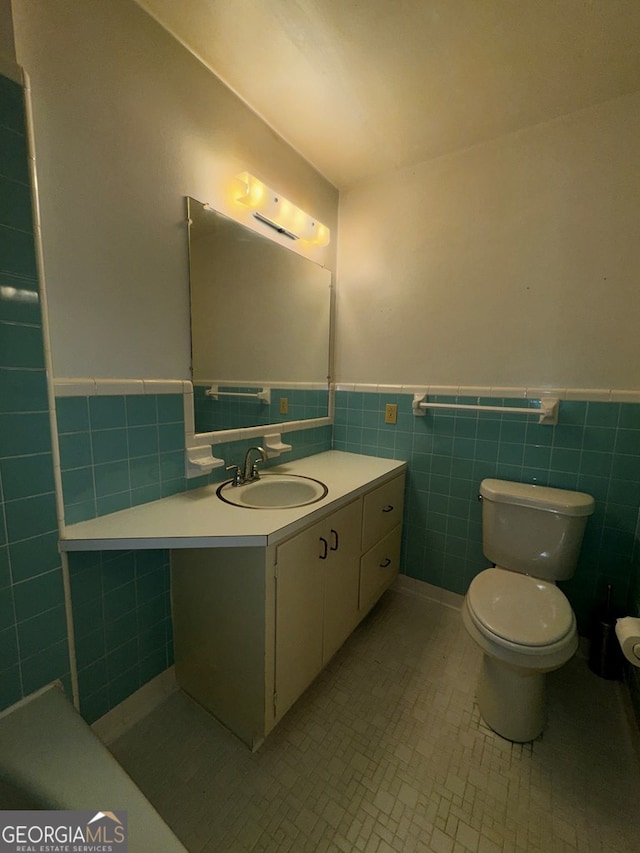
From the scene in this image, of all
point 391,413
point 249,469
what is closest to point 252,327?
point 249,469

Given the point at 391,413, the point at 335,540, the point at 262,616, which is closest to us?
the point at 262,616

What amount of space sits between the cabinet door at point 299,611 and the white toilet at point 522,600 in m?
0.59

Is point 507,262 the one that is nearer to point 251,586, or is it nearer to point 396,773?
point 251,586

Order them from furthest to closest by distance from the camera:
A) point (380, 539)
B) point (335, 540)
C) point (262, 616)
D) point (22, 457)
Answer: point (380, 539), point (335, 540), point (262, 616), point (22, 457)

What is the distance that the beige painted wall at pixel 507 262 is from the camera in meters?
1.40

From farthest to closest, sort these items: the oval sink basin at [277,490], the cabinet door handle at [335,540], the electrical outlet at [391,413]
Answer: the electrical outlet at [391,413], the oval sink basin at [277,490], the cabinet door handle at [335,540]

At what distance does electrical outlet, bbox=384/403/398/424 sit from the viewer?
197 centimetres

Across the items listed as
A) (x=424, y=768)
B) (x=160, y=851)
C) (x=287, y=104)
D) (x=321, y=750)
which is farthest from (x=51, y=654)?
(x=287, y=104)

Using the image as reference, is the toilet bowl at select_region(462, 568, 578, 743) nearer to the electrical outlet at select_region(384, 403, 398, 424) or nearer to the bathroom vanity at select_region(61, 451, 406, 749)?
the bathroom vanity at select_region(61, 451, 406, 749)

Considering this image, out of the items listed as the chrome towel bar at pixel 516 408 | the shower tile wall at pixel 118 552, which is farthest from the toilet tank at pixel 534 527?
the shower tile wall at pixel 118 552

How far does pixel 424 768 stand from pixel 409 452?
131cm

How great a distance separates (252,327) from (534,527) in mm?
1596

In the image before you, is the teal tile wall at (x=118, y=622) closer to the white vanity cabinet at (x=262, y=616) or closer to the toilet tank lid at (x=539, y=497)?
the white vanity cabinet at (x=262, y=616)

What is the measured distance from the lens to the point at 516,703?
1205mm
